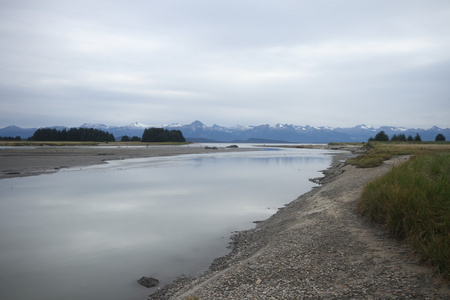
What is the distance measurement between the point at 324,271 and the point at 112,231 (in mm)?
10821

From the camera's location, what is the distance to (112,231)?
1442 centimetres

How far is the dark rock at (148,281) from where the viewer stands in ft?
29.2

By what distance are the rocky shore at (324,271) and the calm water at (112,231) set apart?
1882 millimetres

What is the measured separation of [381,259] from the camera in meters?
7.22

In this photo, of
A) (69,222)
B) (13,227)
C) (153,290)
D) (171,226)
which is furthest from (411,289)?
(13,227)

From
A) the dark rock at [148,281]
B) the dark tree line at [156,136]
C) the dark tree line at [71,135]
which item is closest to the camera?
the dark rock at [148,281]

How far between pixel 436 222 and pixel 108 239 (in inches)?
480

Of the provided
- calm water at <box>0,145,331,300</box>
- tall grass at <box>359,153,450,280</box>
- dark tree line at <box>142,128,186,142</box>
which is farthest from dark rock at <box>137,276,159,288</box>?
dark tree line at <box>142,128,186,142</box>

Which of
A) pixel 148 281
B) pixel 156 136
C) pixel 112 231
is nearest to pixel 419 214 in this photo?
pixel 148 281

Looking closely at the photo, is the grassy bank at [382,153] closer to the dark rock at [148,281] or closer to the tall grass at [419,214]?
the tall grass at [419,214]

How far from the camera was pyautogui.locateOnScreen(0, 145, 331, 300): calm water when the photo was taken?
9.30m

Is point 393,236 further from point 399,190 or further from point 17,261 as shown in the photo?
point 17,261

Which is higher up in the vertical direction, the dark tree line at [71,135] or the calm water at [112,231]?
the dark tree line at [71,135]

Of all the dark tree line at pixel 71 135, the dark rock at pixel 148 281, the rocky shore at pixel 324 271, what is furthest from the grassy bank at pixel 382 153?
the dark tree line at pixel 71 135
